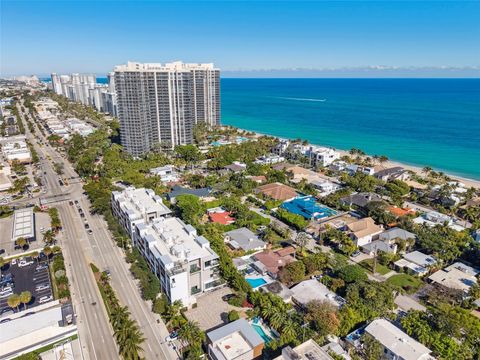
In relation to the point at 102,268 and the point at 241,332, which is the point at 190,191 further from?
the point at 241,332

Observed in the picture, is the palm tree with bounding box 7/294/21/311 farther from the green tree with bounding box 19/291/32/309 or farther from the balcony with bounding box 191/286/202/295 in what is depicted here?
the balcony with bounding box 191/286/202/295

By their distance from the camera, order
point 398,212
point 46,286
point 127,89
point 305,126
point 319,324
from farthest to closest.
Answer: point 305,126 < point 127,89 < point 398,212 < point 46,286 < point 319,324

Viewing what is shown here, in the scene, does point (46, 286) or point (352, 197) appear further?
point (352, 197)

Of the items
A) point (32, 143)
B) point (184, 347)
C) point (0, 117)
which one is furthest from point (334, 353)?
point (0, 117)

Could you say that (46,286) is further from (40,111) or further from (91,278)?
(40,111)

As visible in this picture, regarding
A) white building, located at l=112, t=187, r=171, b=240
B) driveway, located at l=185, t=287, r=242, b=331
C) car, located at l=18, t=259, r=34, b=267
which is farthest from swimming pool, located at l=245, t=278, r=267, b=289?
car, located at l=18, t=259, r=34, b=267

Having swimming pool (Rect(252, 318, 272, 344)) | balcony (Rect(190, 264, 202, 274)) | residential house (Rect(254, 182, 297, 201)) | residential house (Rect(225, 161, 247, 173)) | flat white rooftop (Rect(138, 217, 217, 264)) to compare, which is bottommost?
swimming pool (Rect(252, 318, 272, 344))
